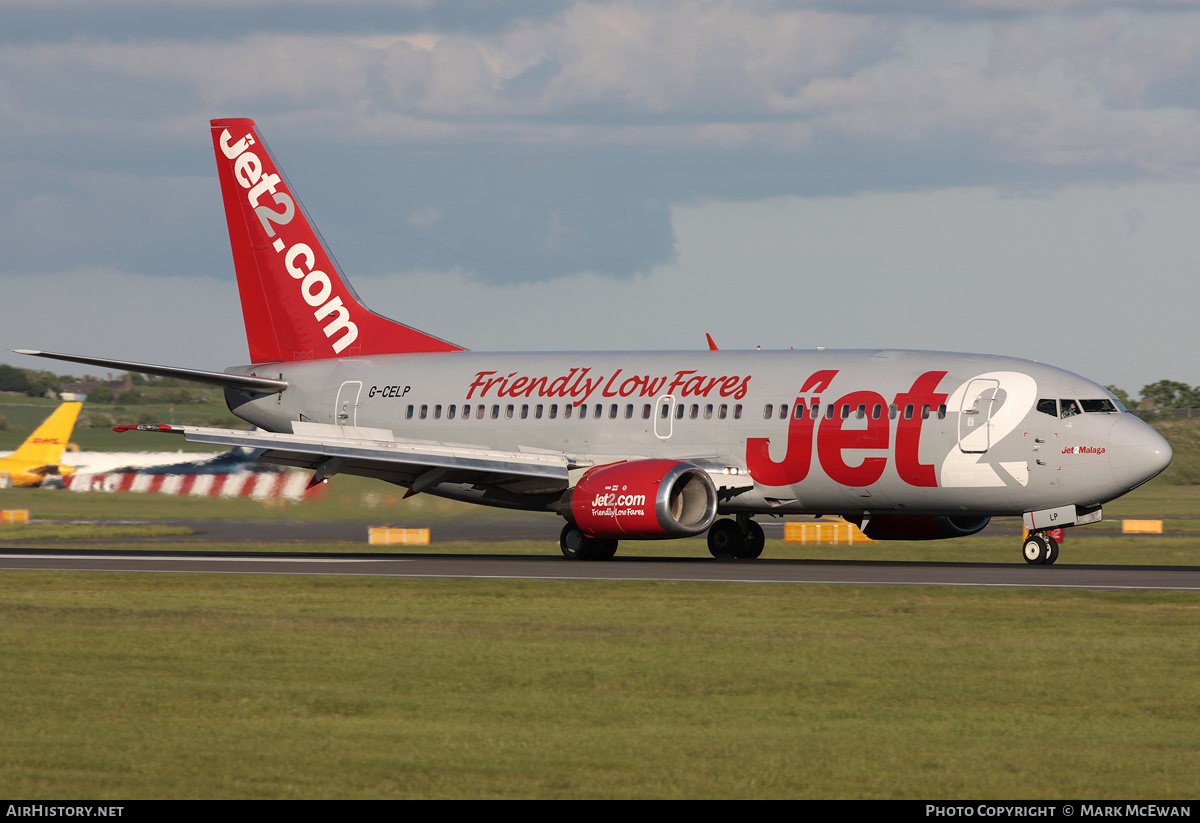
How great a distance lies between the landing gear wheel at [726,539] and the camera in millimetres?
35031

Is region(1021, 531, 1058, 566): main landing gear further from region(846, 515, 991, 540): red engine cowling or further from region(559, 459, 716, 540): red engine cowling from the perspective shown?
region(559, 459, 716, 540): red engine cowling

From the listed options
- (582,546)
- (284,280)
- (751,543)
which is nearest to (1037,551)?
(751,543)

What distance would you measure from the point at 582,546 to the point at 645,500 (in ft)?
11.3

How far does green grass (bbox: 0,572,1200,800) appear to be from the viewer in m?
10.8

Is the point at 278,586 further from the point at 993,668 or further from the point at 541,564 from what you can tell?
the point at 993,668

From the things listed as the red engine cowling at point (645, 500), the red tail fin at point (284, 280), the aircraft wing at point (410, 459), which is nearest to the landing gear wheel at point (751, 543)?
the red engine cowling at point (645, 500)

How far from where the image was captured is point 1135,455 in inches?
1144

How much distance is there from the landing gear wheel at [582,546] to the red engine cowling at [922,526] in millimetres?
5232

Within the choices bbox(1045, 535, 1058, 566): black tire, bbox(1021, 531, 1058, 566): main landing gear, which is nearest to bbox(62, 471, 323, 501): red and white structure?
bbox(1021, 531, 1058, 566): main landing gear

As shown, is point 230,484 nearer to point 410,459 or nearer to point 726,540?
point 410,459

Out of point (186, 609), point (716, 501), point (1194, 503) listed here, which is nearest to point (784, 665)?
point (186, 609)

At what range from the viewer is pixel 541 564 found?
31.2 meters

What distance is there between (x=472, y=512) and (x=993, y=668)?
30128mm

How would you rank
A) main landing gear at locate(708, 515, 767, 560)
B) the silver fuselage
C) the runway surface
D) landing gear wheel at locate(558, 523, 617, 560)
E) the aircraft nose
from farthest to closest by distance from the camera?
main landing gear at locate(708, 515, 767, 560)
landing gear wheel at locate(558, 523, 617, 560)
the silver fuselage
the aircraft nose
the runway surface
